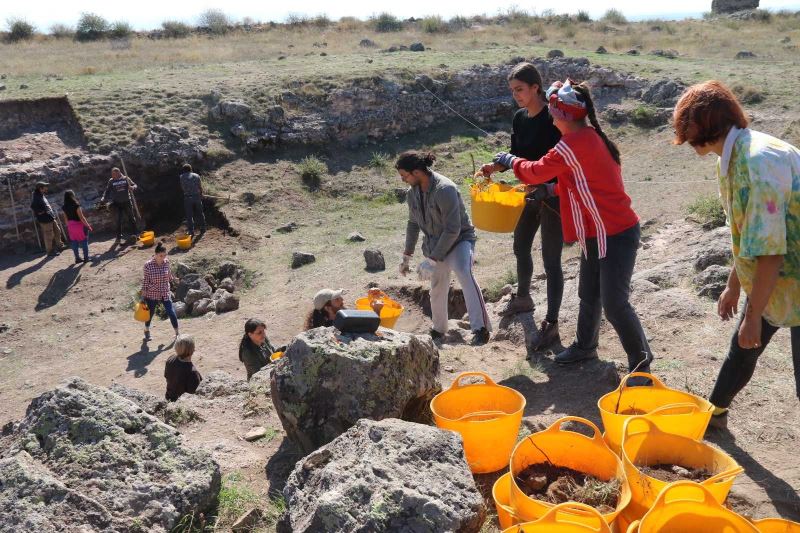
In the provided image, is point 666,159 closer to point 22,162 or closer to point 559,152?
point 559,152

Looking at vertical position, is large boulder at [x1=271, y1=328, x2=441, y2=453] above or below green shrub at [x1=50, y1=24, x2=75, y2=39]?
below

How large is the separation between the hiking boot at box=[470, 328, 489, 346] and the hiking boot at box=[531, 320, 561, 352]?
1.63 feet

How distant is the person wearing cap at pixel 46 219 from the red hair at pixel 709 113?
12.2 metres

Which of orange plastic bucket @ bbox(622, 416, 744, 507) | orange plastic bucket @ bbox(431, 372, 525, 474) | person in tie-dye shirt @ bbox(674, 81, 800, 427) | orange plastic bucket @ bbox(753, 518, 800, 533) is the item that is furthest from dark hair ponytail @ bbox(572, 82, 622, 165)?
orange plastic bucket @ bbox(753, 518, 800, 533)

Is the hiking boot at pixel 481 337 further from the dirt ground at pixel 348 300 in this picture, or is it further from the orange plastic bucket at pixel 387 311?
the orange plastic bucket at pixel 387 311

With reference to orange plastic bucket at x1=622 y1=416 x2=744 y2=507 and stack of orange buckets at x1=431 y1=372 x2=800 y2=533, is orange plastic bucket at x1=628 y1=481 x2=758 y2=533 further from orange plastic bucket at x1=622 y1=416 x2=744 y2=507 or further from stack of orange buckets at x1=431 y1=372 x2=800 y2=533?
orange plastic bucket at x1=622 y1=416 x2=744 y2=507

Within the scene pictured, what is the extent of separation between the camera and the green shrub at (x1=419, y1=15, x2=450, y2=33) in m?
30.4

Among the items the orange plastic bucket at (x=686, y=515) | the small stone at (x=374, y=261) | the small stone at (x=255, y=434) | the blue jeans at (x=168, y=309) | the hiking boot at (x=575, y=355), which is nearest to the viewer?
the orange plastic bucket at (x=686, y=515)

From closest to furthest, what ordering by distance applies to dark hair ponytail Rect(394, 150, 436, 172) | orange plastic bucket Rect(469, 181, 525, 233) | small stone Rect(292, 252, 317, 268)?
1. dark hair ponytail Rect(394, 150, 436, 172)
2. orange plastic bucket Rect(469, 181, 525, 233)
3. small stone Rect(292, 252, 317, 268)

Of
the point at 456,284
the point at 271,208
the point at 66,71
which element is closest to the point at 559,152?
the point at 456,284

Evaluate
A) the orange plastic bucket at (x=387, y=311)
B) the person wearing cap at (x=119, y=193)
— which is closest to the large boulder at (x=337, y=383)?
the orange plastic bucket at (x=387, y=311)

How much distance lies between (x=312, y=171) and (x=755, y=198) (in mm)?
12963

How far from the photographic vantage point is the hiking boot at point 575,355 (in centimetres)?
500

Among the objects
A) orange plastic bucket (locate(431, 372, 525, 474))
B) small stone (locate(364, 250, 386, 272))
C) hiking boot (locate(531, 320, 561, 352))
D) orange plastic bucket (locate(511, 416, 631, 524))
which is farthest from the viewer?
small stone (locate(364, 250, 386, 272))
